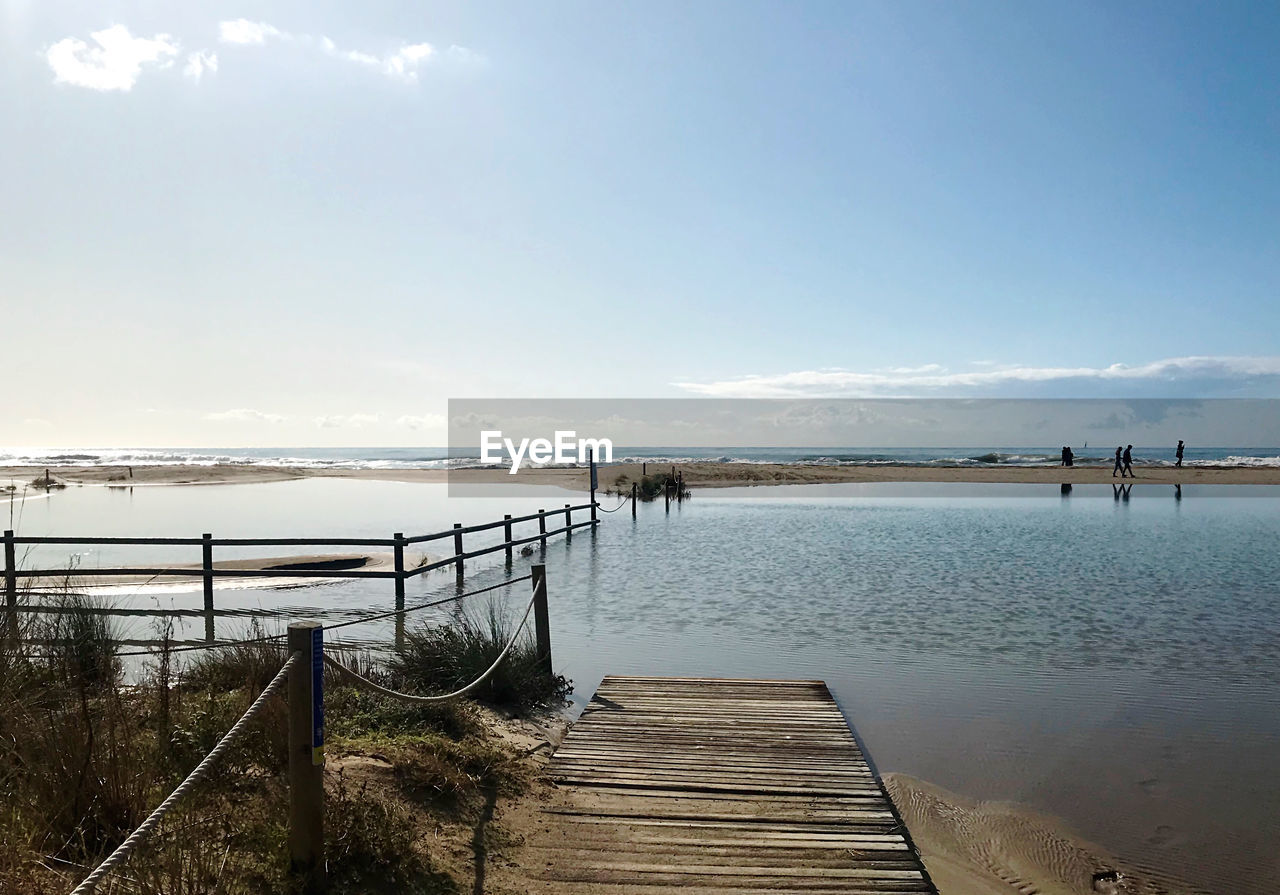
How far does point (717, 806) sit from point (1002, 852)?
6.58 feet

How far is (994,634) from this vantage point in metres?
12.0

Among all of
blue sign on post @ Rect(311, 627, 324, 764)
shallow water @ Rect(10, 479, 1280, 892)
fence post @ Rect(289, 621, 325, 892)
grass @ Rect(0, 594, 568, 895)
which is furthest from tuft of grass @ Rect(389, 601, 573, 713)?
blue sign on post @ Rect(311, 627, 324, 764)

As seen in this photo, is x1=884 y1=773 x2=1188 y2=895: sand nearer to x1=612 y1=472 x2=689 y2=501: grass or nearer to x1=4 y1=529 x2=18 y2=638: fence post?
x1=4 y1=529 x2=18 y2=638: fence post

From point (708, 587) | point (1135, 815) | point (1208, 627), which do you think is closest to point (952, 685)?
point (1135, 815)

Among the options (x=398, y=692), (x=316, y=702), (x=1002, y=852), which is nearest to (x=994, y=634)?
(x=1002, y=852)

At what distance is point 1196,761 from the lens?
292 inches

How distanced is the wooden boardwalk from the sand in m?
0.48

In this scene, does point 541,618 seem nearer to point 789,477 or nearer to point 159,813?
point 159,813

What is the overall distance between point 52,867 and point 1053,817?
632 cm

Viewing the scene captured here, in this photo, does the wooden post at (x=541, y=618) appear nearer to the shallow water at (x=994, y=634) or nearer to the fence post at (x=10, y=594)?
the shallow water at (x=994, y=634)

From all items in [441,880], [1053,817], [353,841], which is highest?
[353,841]

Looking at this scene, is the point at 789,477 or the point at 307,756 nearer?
the point at 307,756

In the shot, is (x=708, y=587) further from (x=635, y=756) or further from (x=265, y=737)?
(x=265, y=737)

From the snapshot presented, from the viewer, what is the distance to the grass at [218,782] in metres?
3.83
